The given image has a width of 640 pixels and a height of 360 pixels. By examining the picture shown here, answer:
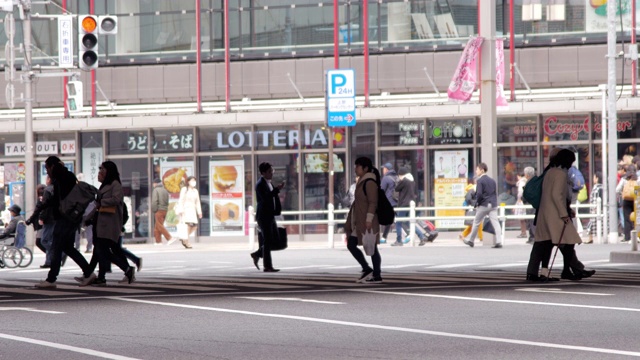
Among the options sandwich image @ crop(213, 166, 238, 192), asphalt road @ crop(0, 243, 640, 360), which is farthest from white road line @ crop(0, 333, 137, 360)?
sandwich image @ crop(213, 166, 238, 192)

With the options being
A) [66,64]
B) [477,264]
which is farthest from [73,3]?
[477,264]

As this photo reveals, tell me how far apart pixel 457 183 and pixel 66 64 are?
975cm

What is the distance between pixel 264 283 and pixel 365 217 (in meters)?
1.54

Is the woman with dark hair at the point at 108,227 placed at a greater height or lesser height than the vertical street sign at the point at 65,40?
lesser

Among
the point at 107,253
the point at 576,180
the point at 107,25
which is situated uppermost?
the point at 107,25

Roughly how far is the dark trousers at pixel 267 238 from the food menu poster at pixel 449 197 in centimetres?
1349

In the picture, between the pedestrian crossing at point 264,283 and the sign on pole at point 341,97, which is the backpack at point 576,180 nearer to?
the sign on pole at point 341,97

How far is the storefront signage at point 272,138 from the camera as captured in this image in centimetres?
3466

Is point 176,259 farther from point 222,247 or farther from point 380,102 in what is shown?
point 380,102

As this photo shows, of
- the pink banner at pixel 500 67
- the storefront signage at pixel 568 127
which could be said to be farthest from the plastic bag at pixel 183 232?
the storefront signage at pixel 568 127

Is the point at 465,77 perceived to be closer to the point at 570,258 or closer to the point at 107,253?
the point at 570,258

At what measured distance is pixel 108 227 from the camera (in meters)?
17.4

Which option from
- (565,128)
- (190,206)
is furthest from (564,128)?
(190,206)

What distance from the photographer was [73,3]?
36.2m
